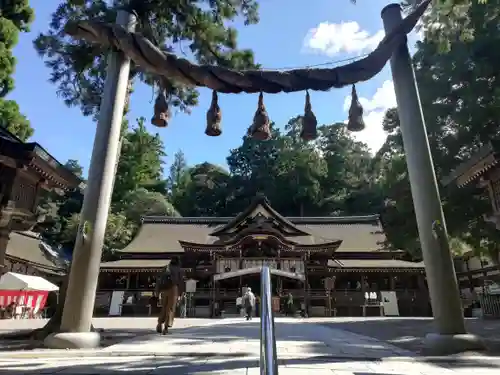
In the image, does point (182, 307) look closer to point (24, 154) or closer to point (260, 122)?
point (24, 154)

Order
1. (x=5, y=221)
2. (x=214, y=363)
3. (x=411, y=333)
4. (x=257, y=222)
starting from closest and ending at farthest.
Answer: (x=214, y=363) < (x=5, y=221) < (x=411, y=333) < (x=257, y=222)

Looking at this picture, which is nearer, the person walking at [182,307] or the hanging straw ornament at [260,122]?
the hanging straw ornament at [260,122]

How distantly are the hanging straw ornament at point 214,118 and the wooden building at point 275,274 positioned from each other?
1613cm

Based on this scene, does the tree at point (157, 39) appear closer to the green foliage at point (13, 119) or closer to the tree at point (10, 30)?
the tree at point (10, 30)

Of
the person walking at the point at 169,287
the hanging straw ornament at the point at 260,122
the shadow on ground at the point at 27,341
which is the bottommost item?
the shadow on ground at the point at 27,341

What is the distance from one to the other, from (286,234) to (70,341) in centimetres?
1929

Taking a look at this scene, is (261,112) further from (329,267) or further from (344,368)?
(329,267)

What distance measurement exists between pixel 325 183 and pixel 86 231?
47.7 meters

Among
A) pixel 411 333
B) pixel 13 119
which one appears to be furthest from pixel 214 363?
pixel 13 119

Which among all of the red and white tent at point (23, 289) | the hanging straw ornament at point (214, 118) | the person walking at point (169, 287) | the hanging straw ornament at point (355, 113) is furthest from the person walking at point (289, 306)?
the hanging straw ornament at point (214, 118)

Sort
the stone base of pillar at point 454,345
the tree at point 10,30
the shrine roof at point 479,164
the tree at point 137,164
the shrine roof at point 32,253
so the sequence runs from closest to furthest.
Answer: the stone base of pillar at point 454,345 → the shrine roof at point 479,164 → the tree at point 10,30 → the shrine roof at point 32,253 → the tree at point 137,164

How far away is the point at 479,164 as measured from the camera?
7.61 metres

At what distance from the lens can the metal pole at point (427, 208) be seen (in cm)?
512

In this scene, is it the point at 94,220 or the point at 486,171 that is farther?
the point at 486,171
